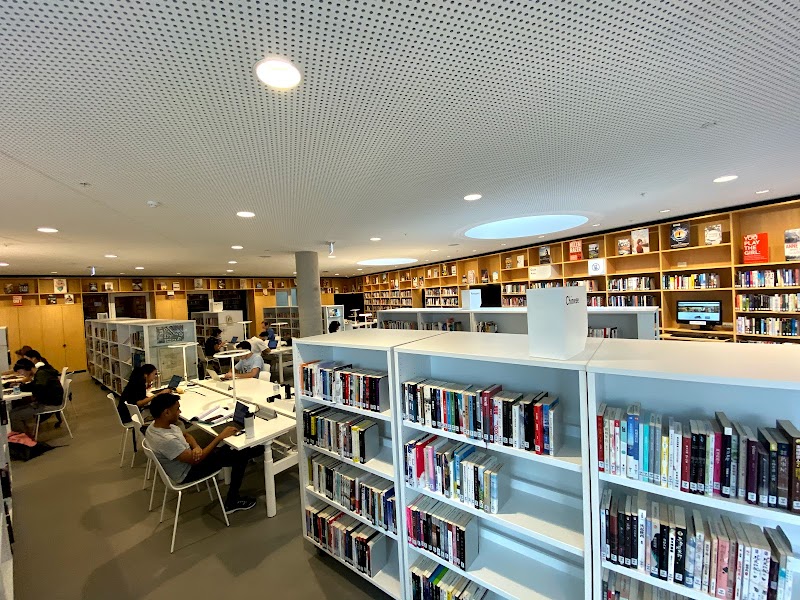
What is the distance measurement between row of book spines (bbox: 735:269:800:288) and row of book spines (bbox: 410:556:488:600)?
19.6ft

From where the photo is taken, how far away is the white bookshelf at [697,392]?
118cm

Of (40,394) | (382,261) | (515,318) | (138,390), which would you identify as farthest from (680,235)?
(40,394)

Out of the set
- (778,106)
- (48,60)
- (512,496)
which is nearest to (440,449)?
(512,496)

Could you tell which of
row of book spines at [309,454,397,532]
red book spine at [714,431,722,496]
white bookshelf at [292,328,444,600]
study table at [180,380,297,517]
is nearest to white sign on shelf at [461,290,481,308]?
white bookshelf at [292,328,444,600]

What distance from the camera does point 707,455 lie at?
124cm

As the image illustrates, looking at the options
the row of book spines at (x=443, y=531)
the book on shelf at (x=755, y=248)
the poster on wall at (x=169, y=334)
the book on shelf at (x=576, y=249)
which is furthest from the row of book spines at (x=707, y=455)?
the poster on wall at (x=169, y=334)

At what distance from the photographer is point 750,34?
4.55 ft

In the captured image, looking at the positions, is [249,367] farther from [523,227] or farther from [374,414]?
[523,227]

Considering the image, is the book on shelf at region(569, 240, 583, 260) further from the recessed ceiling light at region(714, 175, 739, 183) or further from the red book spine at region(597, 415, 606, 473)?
the red book spine at region(597, 415, 606, 473)

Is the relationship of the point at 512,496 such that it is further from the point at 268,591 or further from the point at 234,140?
the point at 234,140

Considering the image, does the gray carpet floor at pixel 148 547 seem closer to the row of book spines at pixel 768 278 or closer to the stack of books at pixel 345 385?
the stack of books at pixel 345 385

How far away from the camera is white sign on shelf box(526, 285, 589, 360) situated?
1.51 meters

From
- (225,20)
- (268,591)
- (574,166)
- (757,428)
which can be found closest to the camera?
(225,20)

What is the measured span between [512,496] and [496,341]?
0.88 meters
